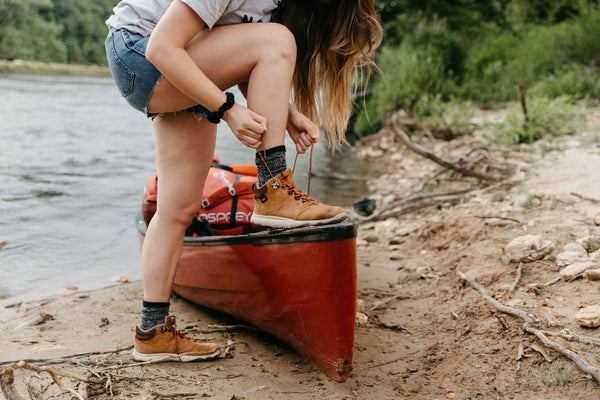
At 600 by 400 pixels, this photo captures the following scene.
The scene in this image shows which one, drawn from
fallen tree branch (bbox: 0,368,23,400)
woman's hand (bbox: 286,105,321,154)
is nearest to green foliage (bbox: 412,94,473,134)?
woman's hand (bbox: 286,105,321,154)

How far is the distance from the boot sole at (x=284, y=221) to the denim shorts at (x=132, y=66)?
46 centimetres

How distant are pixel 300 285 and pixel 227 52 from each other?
0.93 m

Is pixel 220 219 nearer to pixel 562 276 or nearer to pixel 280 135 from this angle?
pixel 280 135

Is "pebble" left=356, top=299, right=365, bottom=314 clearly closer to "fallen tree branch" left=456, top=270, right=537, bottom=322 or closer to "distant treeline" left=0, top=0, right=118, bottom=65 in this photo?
"fallen tree branch" left=456, top=270, right=537, bottom=322

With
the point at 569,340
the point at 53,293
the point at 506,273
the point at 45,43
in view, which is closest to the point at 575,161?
the point at 506,273

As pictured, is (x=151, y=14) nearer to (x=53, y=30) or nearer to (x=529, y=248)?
(x=529, y=248)

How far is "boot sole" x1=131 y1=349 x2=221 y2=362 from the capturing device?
2.05 metres

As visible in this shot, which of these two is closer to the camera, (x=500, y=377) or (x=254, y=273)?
(x=500, y=377)

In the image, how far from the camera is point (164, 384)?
1901 mm

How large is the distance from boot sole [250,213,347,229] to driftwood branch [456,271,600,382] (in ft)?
2.82

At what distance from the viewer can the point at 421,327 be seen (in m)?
2.47

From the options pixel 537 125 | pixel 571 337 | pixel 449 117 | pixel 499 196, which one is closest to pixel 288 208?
pixel 571 337

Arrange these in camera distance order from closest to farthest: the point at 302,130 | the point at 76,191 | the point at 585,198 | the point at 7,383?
the point at 7,383 < the point at 302,130 < the point at 585,198 < the point at 76,191

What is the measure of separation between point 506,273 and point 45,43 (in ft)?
154
